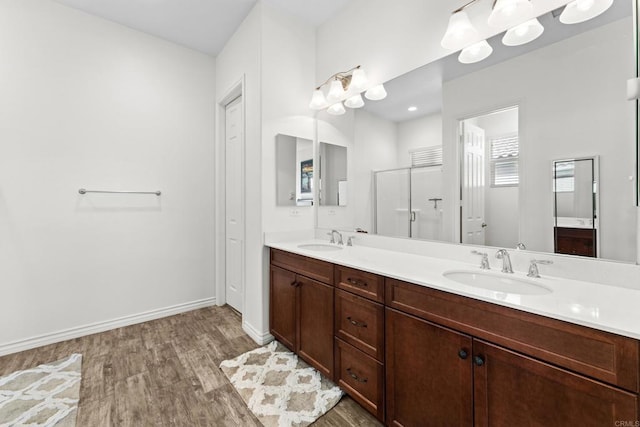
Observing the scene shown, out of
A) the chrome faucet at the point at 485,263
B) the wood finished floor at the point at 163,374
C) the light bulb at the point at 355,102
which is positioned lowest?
the wood finished floor at the point at 163,374

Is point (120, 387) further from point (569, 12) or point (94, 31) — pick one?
point (569, 12)

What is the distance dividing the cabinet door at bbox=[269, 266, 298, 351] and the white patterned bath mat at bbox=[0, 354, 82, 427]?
1.21m

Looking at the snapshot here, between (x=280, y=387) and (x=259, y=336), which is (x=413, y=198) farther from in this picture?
(x=259, y=336)

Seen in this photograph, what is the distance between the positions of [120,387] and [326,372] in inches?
50.8

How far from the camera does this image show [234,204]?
2.97m

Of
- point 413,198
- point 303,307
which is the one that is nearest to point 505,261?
point 413,198

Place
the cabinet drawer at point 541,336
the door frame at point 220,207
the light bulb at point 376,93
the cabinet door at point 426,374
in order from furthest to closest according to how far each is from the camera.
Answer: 1. the door frame at point 220,207
2. the light bulb at point 376,93
3. the cabinet door at point 426,374
4. the cabinet drawer at point 541,336

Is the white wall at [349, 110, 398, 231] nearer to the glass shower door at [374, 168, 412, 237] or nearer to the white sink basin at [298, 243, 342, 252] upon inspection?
the glass shower door at [374, 168, 412, 237]

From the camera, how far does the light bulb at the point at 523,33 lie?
4.10ft

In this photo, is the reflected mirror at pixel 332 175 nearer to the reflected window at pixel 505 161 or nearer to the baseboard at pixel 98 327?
the reflected window at pixel 505 161

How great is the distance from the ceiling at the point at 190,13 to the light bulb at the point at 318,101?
25.9 inches

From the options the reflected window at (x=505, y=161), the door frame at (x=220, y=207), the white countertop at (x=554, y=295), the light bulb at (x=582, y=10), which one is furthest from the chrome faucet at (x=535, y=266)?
the door frame at (x=220, y=207)

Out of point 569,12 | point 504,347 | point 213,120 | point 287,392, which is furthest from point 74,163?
point 569,12

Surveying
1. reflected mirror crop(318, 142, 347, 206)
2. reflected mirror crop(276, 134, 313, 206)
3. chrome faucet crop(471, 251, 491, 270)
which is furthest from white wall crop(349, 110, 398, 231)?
chrome faucet crop(471, 251, 491, 270)
